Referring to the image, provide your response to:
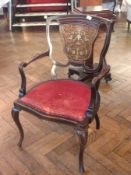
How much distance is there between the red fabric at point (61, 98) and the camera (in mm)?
1541

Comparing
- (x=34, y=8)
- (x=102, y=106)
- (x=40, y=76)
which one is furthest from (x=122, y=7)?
(x=102, y=106)

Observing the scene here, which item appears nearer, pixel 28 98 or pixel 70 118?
pixel 70 118

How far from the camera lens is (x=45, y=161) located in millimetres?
1769

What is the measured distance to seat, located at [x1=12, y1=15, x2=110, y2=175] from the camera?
59.6 inches

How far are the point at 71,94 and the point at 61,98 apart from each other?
9 centimetres

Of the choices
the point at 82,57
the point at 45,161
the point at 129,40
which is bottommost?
the point at 45,161

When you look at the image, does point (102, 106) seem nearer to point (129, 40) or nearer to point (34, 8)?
point (129, 40)

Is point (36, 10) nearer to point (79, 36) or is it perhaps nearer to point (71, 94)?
point (79, 36)

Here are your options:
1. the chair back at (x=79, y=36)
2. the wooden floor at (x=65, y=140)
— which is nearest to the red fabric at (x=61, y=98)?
the chair back at (x=79, y=36)

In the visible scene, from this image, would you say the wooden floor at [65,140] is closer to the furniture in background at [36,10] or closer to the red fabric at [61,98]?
the red fabric at [61,98]

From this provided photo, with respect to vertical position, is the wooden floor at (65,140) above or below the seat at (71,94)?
below

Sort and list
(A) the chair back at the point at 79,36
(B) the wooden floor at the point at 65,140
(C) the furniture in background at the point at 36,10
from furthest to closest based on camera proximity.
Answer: (C) the furniture in background at the point at 36,10 → (A) the chair back at the point at 79,36 → (B) the wooden floor at the point at 65,140

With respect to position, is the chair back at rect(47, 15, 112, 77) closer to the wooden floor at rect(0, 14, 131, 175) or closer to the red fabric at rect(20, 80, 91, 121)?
the red fabric at rect(20, 80, 91, 121)

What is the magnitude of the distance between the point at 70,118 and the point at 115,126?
737mm
